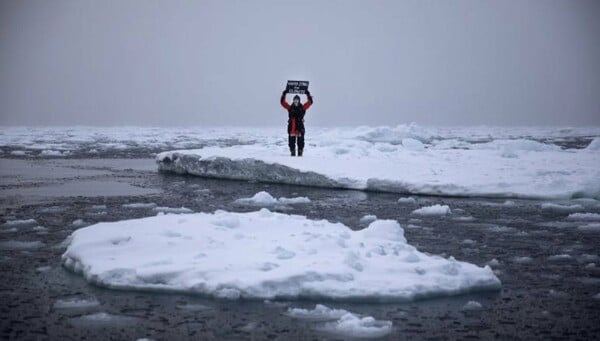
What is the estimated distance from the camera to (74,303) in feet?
15.7

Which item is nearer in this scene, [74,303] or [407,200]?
[74,303]

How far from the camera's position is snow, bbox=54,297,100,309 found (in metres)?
4.73

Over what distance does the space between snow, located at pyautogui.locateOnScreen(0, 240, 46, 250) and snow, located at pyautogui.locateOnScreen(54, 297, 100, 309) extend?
2.16 meters

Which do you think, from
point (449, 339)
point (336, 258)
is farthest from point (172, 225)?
point (449, 339)

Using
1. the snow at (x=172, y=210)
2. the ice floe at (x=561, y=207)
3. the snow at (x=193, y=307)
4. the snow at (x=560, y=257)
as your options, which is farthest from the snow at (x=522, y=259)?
the snow at (x=172, y=210)

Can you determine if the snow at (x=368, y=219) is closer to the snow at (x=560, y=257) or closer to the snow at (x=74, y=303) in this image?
the snow at (x=560, y=257)

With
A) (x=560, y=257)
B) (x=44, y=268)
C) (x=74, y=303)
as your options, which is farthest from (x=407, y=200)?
(x=74, y=303)

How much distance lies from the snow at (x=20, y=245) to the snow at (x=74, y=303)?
2.16 metres

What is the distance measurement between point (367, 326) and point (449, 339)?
1.73ft

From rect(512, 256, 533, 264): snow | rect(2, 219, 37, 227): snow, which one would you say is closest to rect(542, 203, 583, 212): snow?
rect(512, 256, 533, 264): snow

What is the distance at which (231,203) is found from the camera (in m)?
10.3

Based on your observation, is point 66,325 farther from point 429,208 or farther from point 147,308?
point 429,208

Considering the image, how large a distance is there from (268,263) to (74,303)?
152 cm

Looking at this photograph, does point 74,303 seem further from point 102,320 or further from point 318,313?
point 318,313
